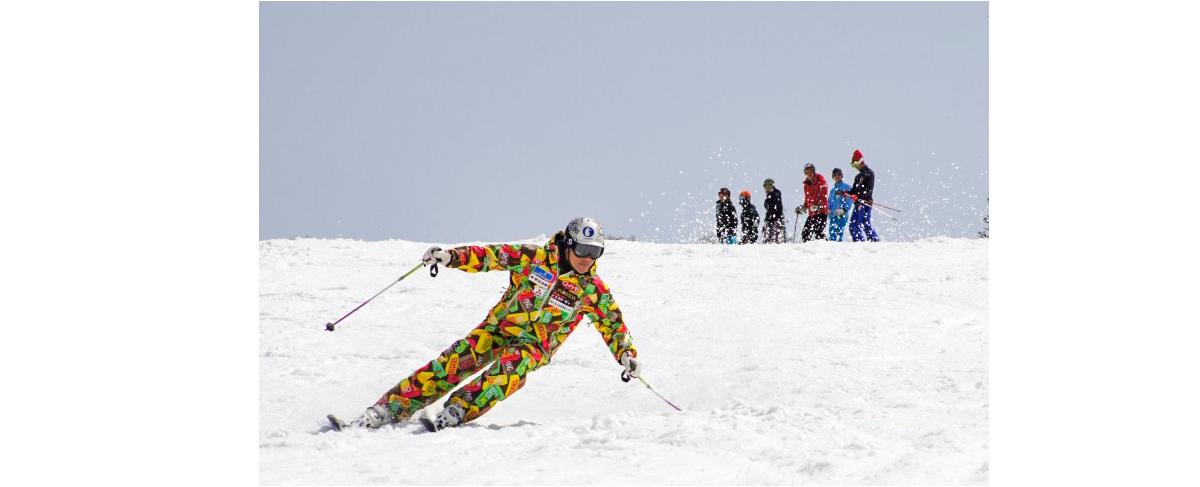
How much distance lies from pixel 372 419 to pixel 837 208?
1099 centimetres

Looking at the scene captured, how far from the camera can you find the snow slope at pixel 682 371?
4.72 metres

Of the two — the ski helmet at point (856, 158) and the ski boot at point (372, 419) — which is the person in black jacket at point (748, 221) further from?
the ski boot at point (372, 419)

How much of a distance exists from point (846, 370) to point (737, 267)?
5.27 metres

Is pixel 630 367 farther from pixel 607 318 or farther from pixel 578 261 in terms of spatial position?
pixel 578 261

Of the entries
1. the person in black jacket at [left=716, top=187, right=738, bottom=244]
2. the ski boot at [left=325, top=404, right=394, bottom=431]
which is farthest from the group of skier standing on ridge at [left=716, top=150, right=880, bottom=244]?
the ski boot at [left=325, top=404, right=394, bottom=431]

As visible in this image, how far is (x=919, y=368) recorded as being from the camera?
7.63 metres

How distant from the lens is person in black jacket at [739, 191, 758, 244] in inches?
653

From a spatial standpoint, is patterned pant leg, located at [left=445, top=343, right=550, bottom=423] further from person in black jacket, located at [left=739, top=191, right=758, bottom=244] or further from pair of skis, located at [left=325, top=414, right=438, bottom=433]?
person in black jacket, located at [left=739, top=191, right=758, bottom=244]

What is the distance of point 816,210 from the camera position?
1559cm

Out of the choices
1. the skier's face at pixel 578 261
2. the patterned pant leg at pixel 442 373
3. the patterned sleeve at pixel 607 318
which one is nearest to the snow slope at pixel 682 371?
the patterned pant leg at pixel 442 373

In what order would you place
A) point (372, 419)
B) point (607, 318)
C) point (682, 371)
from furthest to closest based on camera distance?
point (682, 371), point (607, 318), point (372, 419)

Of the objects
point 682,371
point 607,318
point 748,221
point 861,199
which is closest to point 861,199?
point 861,199

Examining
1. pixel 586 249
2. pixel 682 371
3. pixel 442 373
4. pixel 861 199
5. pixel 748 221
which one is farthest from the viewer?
pixel 748 221

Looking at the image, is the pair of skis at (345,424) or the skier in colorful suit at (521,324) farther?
the skier in colorful suit at (521,324)
